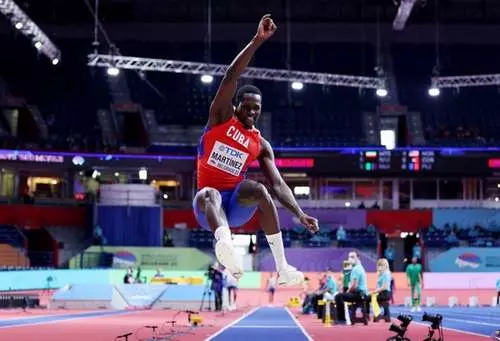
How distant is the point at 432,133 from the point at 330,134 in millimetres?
A: 5488

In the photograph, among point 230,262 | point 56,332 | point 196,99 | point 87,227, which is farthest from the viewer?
point 196,99

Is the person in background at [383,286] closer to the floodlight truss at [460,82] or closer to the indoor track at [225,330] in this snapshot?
the indoor track at [225,330]

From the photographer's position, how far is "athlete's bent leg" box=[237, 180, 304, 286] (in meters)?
6.09

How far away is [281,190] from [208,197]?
670 mm

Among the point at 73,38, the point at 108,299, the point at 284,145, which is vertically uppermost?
the point at 73,38

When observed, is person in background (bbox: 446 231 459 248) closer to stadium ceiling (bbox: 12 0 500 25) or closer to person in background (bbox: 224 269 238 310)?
stadium ceiling (bbox: 12 0 500 25)

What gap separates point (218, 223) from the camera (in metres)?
5.94

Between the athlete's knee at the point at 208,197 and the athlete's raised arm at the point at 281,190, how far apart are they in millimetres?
527

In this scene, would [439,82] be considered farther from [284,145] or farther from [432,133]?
[284,145]

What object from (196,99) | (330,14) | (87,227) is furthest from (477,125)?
(87,227)

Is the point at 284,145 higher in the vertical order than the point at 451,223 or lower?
higher

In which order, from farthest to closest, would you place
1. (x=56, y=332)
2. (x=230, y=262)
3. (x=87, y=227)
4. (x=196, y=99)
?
(x=196, y=99), (x=87, y=227), (x=56, y=332), (x=230, y=262)

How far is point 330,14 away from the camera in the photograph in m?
48.2

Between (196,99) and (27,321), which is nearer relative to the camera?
(27,321)
